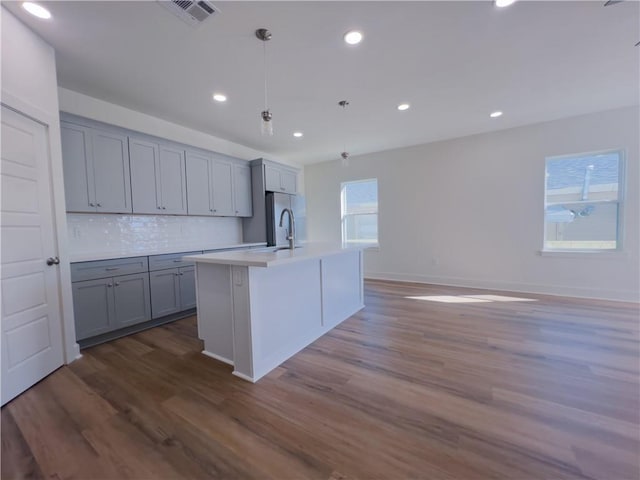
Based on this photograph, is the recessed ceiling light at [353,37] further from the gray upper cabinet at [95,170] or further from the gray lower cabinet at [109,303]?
the gray lower cabinet at [109,303]

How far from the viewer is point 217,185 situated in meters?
4.08

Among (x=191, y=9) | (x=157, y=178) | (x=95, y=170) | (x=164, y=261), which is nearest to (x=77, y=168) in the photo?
(x=95, y=170)

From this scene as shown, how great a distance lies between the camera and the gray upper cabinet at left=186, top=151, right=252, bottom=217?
3.75 m

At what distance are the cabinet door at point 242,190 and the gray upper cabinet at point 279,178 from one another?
336 mm

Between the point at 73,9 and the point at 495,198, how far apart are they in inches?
208

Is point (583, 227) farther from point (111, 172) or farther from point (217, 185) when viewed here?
point (111, 172)

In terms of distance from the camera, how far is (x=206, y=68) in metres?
2.37

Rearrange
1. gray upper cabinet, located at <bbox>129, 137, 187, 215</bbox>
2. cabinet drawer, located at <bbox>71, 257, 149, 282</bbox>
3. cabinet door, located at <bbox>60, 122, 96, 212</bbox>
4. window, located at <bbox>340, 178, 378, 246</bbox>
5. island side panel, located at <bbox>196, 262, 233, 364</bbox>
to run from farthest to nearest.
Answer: window, located at <bbox>340, 178, 378, 246</bbox> < gray upper cabinet, located at <bbox>129, 137, 187, 215</bbox> < cabinet door, located at <bbox>60, 122, 96, 212</bbox> < cabinet drawer, located at <bbox>71, 257, 149, 282</bbox> < island side panel, located at <bbox>196, 262, 233, 364</bbox>

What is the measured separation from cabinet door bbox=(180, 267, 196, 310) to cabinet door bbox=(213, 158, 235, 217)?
109 centimetres

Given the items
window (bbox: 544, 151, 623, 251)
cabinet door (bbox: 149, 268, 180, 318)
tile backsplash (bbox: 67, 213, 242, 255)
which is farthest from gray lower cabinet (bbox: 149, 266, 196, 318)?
window (bbox: 544, 151, 623, 251)

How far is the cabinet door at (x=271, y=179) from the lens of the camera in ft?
15.2

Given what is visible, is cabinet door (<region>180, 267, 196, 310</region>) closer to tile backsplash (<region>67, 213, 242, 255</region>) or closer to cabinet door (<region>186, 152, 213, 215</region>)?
tile backsplash (<region>67, 213, 242, 255</region>)

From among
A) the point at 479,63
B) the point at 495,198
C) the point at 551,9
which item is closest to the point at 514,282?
the point at 495,198

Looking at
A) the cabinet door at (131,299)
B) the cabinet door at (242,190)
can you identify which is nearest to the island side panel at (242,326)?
the cabinet door at (131,299)
